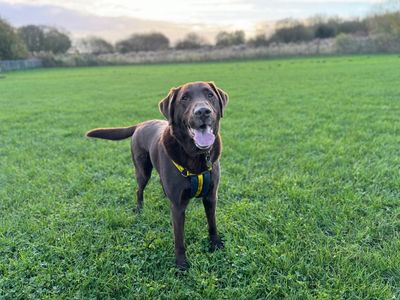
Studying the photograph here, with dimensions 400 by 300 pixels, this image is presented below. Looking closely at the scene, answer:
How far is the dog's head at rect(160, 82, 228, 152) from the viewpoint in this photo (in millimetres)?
2605

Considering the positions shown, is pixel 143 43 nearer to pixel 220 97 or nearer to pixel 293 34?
pixel 293 34

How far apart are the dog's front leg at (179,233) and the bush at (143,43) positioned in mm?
65846

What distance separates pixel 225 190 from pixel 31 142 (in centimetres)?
493

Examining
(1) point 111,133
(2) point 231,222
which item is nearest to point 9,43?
(1) point 111,133

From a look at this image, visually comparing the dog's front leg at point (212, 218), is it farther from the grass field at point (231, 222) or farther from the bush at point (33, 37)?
the bush at point (33, 37)

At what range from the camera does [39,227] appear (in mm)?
3629

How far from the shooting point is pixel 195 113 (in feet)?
8.46

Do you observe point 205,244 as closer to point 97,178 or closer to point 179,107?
point 179,107

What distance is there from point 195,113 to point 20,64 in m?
51.6

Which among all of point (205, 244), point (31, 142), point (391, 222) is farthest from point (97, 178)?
point (391, 222)

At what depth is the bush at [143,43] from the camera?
6512 cm

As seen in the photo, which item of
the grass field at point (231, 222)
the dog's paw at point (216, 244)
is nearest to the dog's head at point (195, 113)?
the dog's paw at point (216, 244)

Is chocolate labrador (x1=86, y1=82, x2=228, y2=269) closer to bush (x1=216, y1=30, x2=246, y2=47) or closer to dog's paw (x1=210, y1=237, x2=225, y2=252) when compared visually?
dog's paw (x1=210, y1=237, x2=225, y2=252)

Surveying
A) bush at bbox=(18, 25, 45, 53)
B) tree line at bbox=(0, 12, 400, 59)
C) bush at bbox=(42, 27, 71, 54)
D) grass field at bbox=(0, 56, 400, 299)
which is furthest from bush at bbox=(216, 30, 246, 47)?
grass field at bbox=(0, 56, 400, 299)
